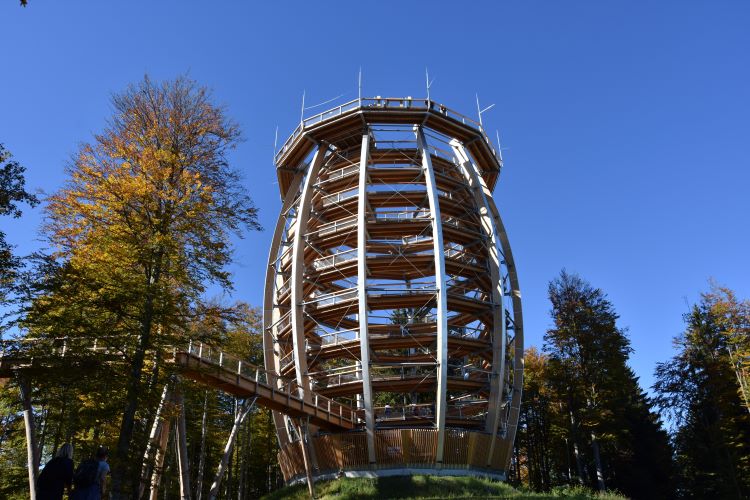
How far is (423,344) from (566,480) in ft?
56.5

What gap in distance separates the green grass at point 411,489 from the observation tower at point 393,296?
1.27m

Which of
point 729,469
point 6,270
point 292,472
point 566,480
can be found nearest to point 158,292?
point 6,270

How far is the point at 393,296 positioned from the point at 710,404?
19.3m

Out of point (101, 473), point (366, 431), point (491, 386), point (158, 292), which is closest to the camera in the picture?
point (101, 473)

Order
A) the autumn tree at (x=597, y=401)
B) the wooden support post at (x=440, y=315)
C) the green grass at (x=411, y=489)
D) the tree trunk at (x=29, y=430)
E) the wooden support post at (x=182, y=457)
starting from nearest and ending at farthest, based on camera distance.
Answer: the tree trunk at (x=29, y=430) < the wooden support post at (x=182, y=457) < the green grass at (x=411, y=489) < the wooden support post at (x=440, y=315) < the autumn tree at (x=597, y=401)

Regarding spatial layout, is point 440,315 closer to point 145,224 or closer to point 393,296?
point 393,296

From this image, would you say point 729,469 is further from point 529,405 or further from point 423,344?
point 423,344

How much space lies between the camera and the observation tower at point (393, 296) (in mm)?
25531

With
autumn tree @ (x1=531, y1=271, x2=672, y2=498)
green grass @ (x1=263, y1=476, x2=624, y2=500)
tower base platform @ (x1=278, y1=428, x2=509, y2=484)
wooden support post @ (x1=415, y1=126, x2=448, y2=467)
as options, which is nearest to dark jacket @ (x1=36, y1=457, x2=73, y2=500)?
green grass @ (x1=263, y1=476, x2=624, y2=500)

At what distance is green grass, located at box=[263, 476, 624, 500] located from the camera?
858 inches

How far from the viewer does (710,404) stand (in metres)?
31.9

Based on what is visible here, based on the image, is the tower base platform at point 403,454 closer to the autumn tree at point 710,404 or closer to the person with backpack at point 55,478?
the autumn tree at point 710,404

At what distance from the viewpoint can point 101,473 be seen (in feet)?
26.0

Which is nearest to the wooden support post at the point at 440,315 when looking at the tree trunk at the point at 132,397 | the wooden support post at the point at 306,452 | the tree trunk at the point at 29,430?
the wooden support post at the point at 306,452
